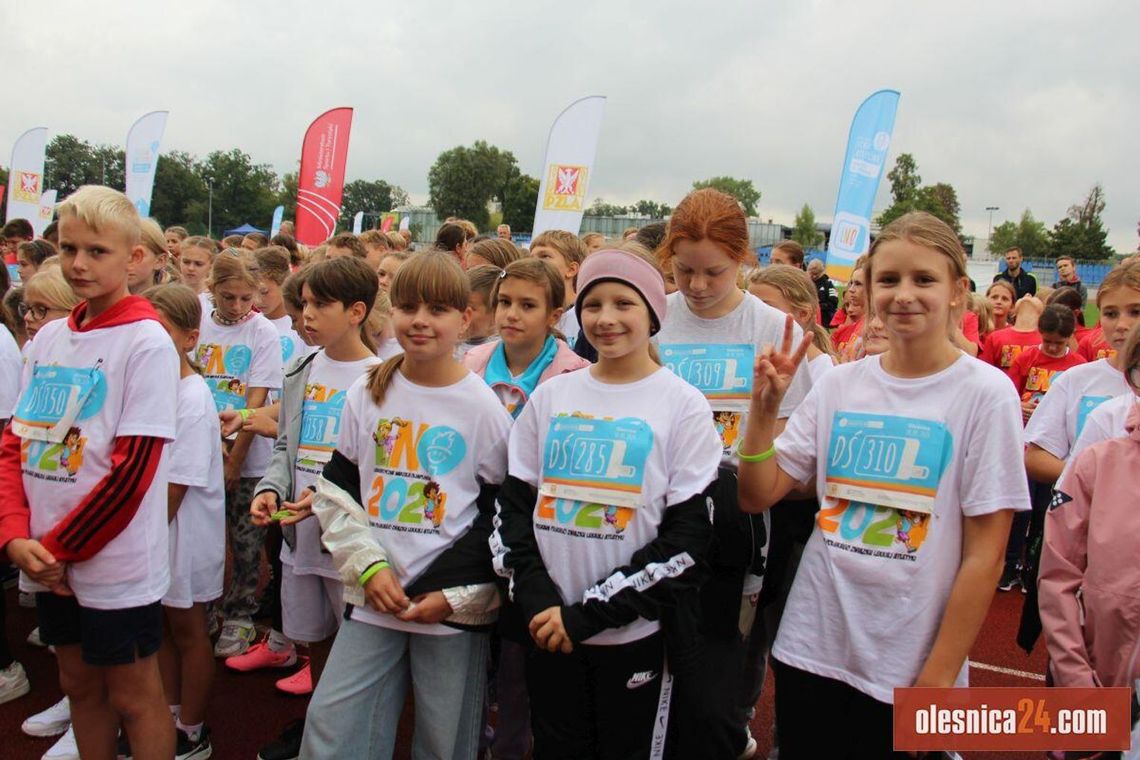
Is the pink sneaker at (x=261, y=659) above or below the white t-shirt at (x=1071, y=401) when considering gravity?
below

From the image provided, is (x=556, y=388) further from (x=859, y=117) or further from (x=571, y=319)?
(x=859, y=117)

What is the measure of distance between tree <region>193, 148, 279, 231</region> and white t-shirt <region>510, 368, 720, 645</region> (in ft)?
293

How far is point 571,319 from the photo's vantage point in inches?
185

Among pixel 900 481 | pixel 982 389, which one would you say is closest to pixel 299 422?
pixel 900 481

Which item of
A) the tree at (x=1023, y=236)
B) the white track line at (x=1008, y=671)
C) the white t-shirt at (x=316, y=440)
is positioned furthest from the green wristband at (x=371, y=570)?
the tree at (x=1023, y=236)

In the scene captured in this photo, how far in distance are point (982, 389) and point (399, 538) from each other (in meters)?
1.71

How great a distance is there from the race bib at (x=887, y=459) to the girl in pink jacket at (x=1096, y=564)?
48cm

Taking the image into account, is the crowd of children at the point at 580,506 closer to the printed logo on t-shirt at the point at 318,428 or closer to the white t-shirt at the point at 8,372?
the printed logo on t-shirt at the point at 318,428

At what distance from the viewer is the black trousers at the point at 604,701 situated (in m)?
2.24

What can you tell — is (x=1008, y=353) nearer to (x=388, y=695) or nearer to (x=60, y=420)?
(x=388, y=695)

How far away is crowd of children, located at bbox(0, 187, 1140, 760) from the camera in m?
2.09

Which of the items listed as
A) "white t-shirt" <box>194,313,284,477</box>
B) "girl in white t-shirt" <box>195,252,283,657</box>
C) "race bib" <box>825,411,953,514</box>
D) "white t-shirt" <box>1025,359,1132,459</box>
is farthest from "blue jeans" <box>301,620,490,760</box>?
"white t-shirt" <box>1025,359,1132,459</box>

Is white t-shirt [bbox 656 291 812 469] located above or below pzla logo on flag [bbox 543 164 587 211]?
below

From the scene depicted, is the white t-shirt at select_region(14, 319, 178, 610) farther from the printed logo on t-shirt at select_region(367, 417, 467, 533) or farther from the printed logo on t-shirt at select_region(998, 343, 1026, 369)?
the printed logo on t-shirt at select_region(998, 343, 1026, 369)
